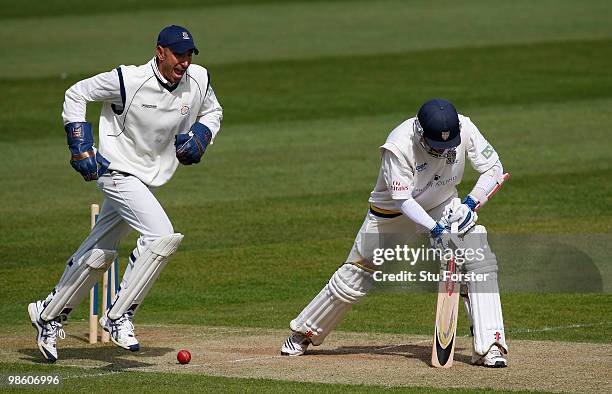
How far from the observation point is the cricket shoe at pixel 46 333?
9.27 m

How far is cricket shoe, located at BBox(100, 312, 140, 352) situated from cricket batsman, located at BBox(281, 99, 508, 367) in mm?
1063

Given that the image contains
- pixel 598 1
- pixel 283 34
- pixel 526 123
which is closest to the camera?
pixel 526 123

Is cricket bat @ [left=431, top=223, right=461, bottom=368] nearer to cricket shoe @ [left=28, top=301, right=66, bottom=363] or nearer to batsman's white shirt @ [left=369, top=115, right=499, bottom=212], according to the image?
batsman's white shirt @ [left=369, top=115, right=499, bottom=212]

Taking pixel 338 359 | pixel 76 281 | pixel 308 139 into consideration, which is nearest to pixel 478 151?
pixel 338 359

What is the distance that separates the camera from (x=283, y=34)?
101 feet

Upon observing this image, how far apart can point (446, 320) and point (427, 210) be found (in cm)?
78

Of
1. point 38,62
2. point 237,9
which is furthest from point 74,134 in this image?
point 237,9

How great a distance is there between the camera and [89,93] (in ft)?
29.7

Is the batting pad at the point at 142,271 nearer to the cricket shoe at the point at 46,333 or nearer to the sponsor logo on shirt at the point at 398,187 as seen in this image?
the cricket shoe at the point at 46,333

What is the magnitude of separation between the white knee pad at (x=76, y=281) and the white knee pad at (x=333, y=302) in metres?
1.36

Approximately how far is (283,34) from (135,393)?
75.9 ft

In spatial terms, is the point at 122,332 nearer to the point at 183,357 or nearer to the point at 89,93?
the point at 183,357

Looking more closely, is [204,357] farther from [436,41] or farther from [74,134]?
[436,41]

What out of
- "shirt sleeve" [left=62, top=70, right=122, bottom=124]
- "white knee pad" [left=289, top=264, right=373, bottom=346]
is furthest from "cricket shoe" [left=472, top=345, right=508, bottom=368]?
"shirt sleeve" [left=62, top=70, right=122, bottom=124]
